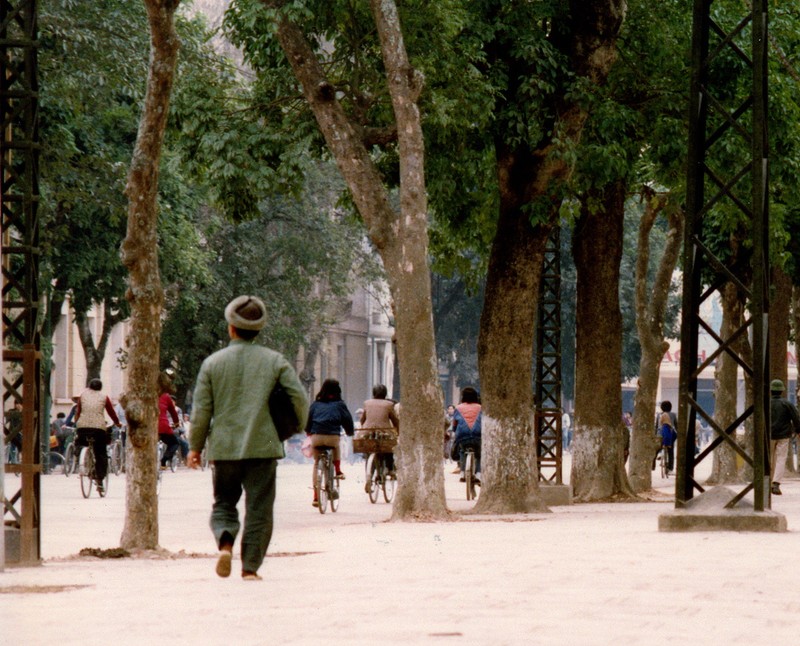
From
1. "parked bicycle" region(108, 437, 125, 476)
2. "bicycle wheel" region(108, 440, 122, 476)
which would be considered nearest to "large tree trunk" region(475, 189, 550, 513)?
"parked bicycle" region(108, 437, 125, 476)

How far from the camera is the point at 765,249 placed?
15.9 meters

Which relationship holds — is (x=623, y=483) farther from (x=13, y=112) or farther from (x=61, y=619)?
(x=61, y=619)

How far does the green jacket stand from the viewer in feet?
34.9

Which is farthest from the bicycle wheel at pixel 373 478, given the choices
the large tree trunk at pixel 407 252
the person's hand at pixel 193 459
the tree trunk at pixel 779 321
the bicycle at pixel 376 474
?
the person's hand at pixel 193 459

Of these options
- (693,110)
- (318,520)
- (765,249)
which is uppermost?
(693,110)

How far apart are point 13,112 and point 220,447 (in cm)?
390

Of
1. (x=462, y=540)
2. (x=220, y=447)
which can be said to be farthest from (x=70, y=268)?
(x=220, y=447)

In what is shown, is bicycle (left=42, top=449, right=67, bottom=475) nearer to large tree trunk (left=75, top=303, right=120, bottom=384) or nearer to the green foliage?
large tree trunk (left=75, top=303, right=120, bottom=384)

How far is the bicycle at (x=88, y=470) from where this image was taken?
85.4ft

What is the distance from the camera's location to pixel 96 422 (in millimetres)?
26438

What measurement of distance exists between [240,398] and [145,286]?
4.04m

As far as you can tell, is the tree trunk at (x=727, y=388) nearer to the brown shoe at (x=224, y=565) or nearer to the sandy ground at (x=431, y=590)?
the sandy ground at (x=431, y=590)

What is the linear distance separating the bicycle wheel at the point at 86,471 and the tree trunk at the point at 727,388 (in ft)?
34.1

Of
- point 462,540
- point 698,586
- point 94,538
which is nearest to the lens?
point 698,586
